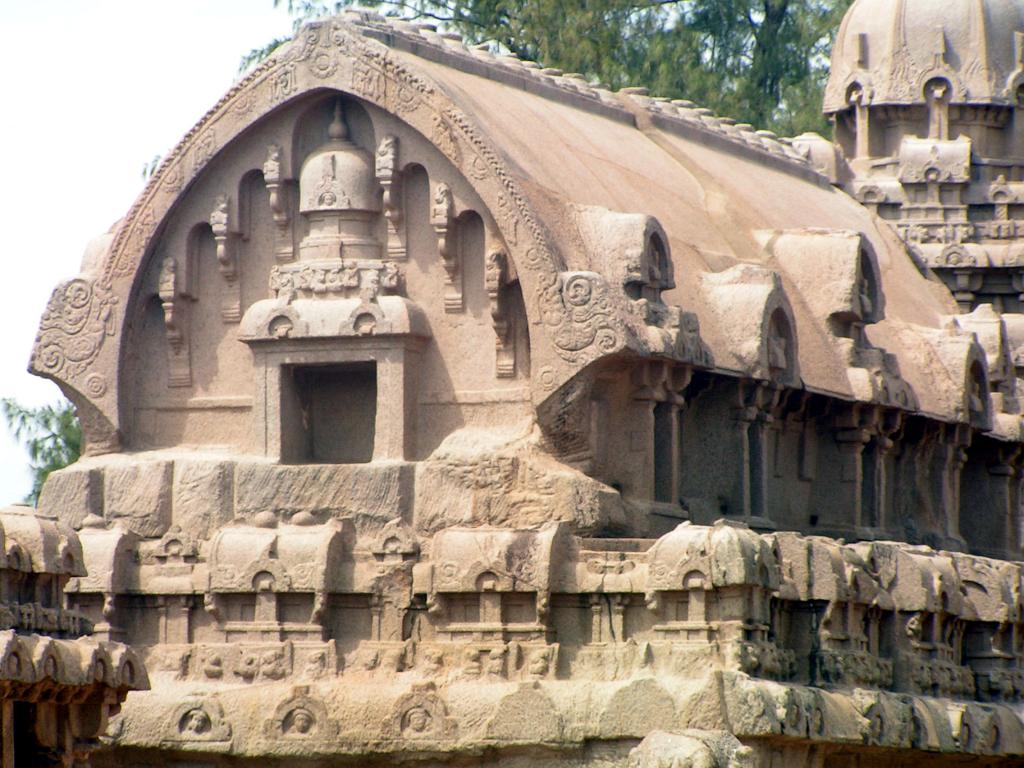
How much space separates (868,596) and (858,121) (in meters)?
13.2

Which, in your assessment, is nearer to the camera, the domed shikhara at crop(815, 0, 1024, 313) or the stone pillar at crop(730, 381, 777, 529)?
the stone pillar at crop(730, 381, 777, 529)

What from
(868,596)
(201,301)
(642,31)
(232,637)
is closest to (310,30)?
(201,301)

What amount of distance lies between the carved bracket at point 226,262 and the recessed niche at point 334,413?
93cm

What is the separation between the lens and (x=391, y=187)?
90.8 ft

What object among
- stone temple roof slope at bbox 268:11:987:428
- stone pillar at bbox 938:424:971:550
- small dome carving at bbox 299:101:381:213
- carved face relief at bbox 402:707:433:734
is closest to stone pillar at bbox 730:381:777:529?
stone temple roof slope at bbox 268:11:987:428

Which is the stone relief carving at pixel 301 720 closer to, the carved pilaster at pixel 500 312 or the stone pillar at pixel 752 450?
the carved pilaster at pixel 500 312

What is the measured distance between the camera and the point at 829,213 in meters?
36.0

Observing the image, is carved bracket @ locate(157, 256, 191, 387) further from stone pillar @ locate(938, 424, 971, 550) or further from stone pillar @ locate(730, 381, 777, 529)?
stone pillar @ locate(938, 424, 971, 550)

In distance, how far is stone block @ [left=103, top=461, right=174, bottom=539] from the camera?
27828mm

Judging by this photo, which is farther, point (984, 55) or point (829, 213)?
point (984, 55)

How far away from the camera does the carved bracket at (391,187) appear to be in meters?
27.6

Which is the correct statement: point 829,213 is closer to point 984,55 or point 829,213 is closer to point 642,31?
point 984,55

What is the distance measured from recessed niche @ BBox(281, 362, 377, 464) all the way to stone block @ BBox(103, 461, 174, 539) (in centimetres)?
126

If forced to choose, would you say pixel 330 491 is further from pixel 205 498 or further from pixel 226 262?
pixel 226 262
